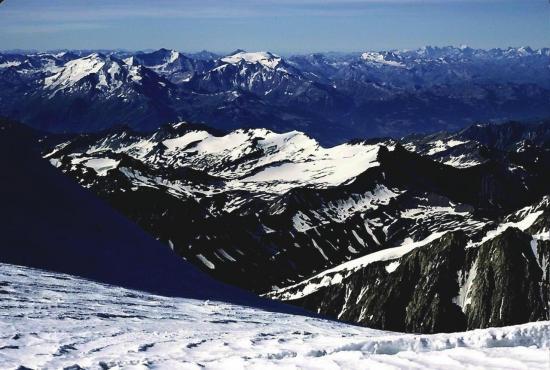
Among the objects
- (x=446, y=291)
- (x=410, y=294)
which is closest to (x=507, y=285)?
(x=446, y=291)

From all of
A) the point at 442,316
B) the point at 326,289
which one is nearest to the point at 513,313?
the point at 442,316

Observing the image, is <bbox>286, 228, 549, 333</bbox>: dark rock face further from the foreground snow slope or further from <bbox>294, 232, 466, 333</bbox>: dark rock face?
the foreground snow slope

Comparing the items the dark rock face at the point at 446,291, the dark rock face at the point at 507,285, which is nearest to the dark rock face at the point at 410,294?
the dark rock face at the point at 446,291

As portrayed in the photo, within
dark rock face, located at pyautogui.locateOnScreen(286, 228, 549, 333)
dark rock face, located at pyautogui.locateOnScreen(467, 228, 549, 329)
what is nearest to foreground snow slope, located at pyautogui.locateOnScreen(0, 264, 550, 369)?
dark rock face, located at pyautogui.locateOnScreen(286, 228, 549, 333)

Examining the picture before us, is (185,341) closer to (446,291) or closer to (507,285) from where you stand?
(507,285)

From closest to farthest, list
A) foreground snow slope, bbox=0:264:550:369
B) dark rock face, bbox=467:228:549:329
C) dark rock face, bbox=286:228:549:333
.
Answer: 1. foreground snow slope, bbox=0:264:550:369
2. dark rock face, bbox=467:228:549:329
3. dark rock face, bbox=286:228:549:333

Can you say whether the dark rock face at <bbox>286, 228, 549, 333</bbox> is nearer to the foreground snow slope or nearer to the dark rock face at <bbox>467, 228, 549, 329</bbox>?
the dark rock face at <bbox>467, 228, 549, 329</bbox>

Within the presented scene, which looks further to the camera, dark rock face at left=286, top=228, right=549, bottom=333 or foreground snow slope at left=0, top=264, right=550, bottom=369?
dark rock face at left=286, top=228, right=549, bottom=333

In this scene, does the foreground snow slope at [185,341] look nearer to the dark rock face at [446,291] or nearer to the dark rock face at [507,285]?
the dark rock face at [446,291]

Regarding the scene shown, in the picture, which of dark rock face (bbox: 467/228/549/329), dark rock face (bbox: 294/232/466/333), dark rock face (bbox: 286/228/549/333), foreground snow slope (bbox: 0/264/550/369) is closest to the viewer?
foreground snow slope (bbox: 0/264/550/369)
